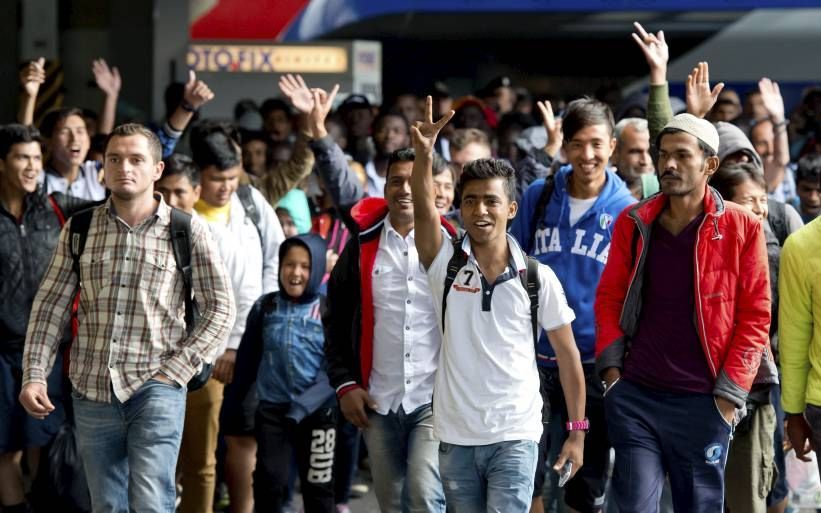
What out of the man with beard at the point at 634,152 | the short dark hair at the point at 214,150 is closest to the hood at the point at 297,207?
the short dark hair at the point at 214,150

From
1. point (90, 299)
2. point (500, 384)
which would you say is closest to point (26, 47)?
point (90, 299)

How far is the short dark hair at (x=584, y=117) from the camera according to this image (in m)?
6.63

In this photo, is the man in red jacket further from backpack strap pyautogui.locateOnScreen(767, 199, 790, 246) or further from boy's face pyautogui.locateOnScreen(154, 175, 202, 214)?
boy's face pyautogui.locateOnScreen(154, 175, 202, 214)

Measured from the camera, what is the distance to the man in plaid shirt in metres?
5.96

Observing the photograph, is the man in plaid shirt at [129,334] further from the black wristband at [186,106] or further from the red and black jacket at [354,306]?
the black wristband at [186,106]

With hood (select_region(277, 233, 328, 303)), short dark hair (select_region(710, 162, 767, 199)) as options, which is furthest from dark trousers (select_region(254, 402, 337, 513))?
short dark hair (select_region(710, 162, 767, 199))

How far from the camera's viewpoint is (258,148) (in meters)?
10.1

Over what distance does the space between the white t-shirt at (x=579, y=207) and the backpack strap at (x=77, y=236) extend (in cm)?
217

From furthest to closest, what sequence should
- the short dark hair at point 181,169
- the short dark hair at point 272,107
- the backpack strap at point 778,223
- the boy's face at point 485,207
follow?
the short dark hair at point 272,107
the short dark hair at point 181,169
the backpack strap at point 778,223
the boy's face at point 485,207

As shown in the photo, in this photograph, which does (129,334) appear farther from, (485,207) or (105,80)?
(105,80)

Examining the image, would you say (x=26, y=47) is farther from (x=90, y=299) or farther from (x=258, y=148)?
(x=90, y=299)

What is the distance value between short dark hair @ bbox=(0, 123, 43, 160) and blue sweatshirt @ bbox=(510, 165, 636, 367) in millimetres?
2875

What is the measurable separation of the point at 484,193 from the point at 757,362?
50.1 inches

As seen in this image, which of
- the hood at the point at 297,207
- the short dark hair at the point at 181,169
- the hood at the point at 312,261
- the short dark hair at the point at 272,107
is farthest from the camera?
the short dark hair at the point at 272,107
